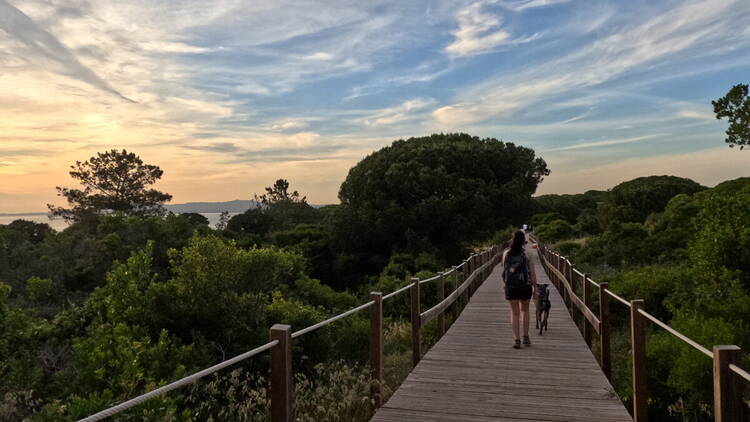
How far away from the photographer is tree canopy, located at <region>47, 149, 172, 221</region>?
4362cm

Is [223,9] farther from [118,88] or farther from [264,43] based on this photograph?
[118,88]

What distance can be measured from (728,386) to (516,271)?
4748 mm

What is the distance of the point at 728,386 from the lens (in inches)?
131

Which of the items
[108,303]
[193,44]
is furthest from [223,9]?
[108,303]

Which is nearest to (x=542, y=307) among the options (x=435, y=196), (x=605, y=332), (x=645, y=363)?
(x=605, y=332)

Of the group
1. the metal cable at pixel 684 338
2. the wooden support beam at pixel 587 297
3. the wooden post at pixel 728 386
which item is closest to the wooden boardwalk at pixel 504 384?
the wooden support beam at pixel 587 297

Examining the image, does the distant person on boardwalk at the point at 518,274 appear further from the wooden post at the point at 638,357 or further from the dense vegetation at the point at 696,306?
the wooden post at the point at 638,357

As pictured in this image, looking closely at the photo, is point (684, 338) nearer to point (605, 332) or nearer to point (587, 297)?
point (605, 332)

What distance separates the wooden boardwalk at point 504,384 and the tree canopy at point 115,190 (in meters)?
41.0

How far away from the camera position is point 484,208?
128ft

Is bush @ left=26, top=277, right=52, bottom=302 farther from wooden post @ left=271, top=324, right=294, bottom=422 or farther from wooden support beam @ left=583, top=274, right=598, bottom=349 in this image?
wooden post @ left=271, top=324, right=294, bottom=422

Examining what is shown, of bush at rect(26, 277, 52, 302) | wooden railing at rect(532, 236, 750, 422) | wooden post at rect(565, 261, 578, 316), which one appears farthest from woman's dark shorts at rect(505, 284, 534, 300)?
bush at rect(26, 277, 52, 302)

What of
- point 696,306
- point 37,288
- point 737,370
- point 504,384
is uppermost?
point 737,370

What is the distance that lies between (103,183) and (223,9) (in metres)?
36.8
